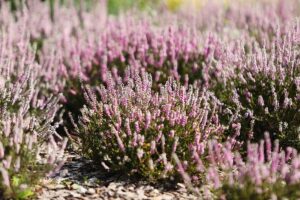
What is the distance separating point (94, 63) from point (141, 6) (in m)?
4.68

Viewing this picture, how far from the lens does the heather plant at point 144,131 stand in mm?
3768

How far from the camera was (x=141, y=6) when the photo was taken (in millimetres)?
10164

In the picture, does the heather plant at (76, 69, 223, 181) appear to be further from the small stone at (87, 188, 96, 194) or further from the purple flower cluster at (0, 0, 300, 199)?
the small stone at (87, 188, 96, 194)

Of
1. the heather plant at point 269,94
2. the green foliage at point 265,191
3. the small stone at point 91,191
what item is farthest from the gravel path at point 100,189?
the heather plant at point 269,94

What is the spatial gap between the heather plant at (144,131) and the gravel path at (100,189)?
0.09m

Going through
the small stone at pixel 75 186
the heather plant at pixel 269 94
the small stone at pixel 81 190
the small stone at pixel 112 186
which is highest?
the heather plant at pixel 269 94

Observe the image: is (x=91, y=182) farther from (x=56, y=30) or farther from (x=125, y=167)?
(x=56, y=30)

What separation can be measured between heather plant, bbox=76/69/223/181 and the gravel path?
0.09 meters

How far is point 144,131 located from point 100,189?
20.2 inches

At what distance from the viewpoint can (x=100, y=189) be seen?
379 cm

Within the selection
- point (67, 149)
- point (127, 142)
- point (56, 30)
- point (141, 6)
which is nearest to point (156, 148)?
point (127, 142)

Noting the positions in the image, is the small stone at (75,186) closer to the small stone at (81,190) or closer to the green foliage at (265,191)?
the small stone at (81,190)

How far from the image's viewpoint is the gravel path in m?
3.70

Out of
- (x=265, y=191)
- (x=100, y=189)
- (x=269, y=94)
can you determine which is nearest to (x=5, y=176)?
(x=100, y=189)
